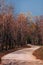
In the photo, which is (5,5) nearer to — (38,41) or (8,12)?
(8,12)

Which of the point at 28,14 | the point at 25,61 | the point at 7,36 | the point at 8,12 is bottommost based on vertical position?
the point at 25,61

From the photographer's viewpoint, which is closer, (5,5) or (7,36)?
(5,5)

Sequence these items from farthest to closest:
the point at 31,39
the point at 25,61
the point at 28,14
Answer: the point at 31,39 → the point at 28,14 → the point at 25,61

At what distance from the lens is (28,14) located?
41969 millimetres

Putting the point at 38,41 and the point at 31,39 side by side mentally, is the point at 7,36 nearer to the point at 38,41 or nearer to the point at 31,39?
the point at 31,39

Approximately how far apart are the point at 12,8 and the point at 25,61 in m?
13.0

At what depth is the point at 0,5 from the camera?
20344 millimetres

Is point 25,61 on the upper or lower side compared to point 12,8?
lower

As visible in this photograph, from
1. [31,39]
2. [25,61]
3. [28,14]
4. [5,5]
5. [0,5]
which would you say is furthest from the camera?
[31,39]

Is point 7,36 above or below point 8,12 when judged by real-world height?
below

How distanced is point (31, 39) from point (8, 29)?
26.7 meters

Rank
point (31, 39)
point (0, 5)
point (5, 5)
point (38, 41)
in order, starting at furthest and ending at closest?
point (38, 41)
point (31, 39)
point (5, 5)
point (0, 5)

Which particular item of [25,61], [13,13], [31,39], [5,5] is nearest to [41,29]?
[31,39]

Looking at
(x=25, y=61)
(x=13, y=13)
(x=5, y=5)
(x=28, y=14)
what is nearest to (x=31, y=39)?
(x=28, y=14)
